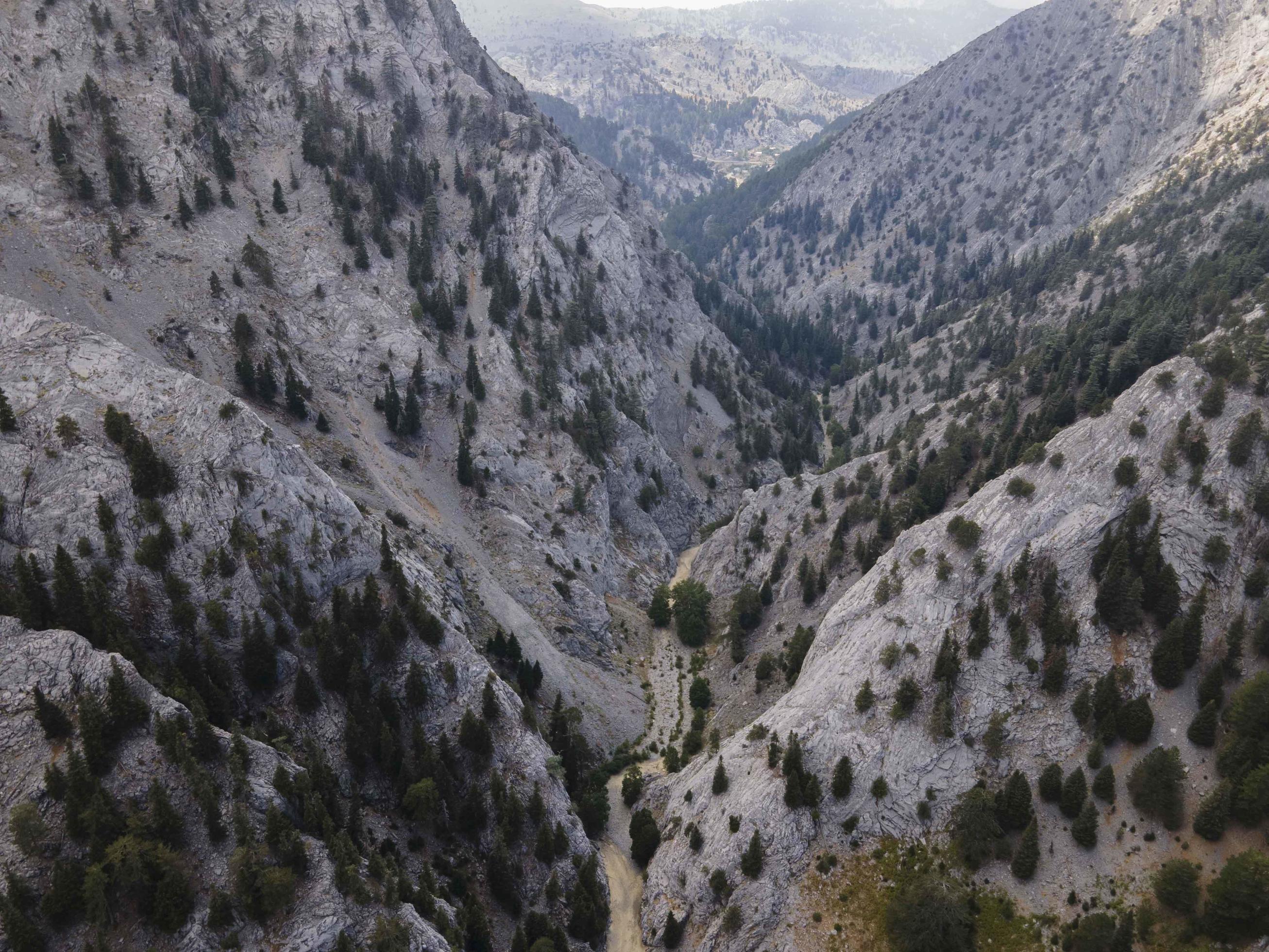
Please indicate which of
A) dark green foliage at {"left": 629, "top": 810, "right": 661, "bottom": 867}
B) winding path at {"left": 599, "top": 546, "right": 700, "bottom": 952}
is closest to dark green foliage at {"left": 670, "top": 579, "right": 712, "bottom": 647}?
winding path at {"left": 599, "top": 546, "right": 700, "bottom": 952}

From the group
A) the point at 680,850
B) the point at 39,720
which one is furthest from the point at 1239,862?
the point at 39,720

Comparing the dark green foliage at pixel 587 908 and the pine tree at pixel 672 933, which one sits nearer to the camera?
the dark green foliage at pixel 587 908

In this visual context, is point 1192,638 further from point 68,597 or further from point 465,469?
point 68,597

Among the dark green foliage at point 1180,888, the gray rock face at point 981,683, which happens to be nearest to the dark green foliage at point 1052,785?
the gray rock face at point 981,683

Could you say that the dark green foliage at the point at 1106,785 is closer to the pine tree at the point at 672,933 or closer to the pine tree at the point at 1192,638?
the pine tree at the point at 1192,638

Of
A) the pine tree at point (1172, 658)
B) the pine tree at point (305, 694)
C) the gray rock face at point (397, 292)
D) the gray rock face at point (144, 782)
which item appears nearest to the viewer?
the gray rock face at point (144, 782)

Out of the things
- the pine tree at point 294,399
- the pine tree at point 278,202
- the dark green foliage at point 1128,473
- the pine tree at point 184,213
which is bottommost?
the pine tree at point 294,399

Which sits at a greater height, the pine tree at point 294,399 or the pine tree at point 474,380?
the pine tree at point 474,380

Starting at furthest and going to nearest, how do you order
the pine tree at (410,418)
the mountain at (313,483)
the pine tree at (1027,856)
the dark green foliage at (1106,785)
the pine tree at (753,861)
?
the pine tree at (410,418) → the pine tree at (753,861) → the dark green foliage at (1106,785) → the pine tree at (1027,856) → the mountain at (313,483)
